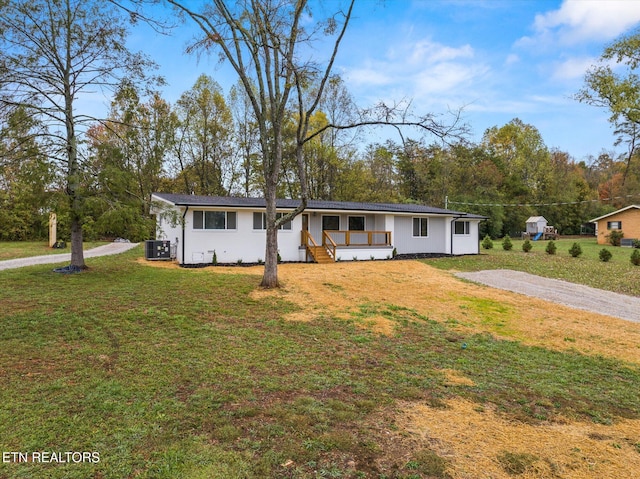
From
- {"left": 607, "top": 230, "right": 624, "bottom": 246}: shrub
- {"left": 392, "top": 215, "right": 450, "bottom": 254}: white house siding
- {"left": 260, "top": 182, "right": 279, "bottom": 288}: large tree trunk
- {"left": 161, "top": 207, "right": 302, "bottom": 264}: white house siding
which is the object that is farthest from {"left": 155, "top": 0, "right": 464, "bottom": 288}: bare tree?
{"left": 607, "top": 230, "right": 624, "bottom": 246}: shrub

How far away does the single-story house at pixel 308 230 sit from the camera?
14.4 m

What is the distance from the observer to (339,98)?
27328mm

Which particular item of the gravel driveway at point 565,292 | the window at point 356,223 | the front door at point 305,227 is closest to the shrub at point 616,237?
the gravel driveway at point 565,292

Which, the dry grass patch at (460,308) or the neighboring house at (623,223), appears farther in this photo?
the neighboring house at (623,223)

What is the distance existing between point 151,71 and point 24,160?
170 inches

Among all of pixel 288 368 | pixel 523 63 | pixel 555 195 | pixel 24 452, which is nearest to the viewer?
pixel 24 452

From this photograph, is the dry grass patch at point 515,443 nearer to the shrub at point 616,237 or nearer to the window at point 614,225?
the shrub at point 616,237

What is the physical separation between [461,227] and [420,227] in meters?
2.68

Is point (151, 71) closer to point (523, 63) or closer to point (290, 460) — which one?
point (290, 460)

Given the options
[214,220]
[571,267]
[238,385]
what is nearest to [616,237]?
[571,267]

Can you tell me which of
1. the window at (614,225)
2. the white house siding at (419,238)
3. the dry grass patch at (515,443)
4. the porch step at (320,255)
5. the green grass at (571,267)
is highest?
the window at (614,225)

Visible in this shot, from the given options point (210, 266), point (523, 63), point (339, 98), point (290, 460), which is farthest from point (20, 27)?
→ point (339, 98)

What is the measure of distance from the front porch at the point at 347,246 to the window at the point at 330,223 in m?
0.20

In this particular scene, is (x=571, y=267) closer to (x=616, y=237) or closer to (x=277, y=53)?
(x=277, y=53)
